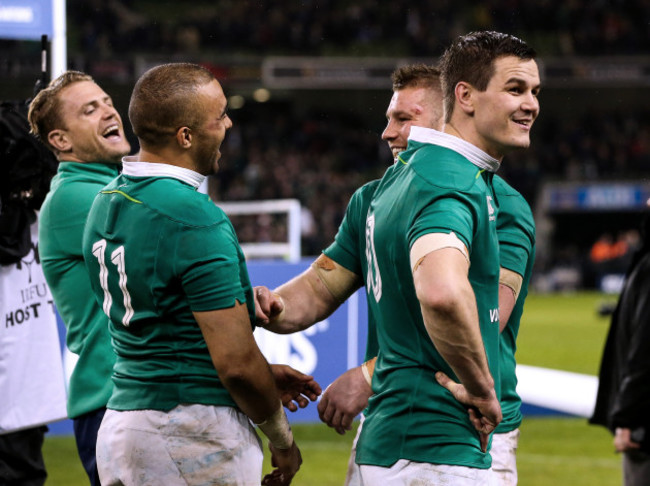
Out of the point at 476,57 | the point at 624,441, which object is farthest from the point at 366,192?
the point at 624,441

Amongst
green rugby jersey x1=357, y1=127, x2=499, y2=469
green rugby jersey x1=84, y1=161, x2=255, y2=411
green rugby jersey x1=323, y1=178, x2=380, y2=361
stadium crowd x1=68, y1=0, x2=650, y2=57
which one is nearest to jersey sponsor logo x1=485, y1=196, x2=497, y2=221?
green rugby jersey x1=357, y1=127, x2=499, y2=469

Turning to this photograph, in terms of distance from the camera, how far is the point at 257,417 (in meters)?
2.78

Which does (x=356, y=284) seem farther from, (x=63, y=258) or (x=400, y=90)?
(x=63, y=258)

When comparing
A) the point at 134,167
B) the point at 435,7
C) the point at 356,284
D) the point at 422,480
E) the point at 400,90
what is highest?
the point at 435,7

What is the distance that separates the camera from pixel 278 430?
2867mm

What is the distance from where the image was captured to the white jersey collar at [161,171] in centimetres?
279

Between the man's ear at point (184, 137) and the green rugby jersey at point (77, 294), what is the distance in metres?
0.88

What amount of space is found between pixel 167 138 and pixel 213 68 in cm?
3022

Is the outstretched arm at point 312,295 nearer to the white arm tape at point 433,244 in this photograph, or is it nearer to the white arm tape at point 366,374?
the white arm tape at point 366,374

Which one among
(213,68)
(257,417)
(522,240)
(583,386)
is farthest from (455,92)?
(213,68)

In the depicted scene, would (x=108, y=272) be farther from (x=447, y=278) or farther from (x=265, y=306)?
(x=447, y=278)

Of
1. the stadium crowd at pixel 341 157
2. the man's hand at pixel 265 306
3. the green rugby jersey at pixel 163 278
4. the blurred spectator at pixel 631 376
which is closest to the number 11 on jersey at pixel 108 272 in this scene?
the green rugby jersey at pixel 163 278

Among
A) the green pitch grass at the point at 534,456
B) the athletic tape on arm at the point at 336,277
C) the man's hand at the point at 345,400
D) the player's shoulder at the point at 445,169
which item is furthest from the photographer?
the green pitch grass at the point at 534,456

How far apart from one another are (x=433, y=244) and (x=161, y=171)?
807 mm
